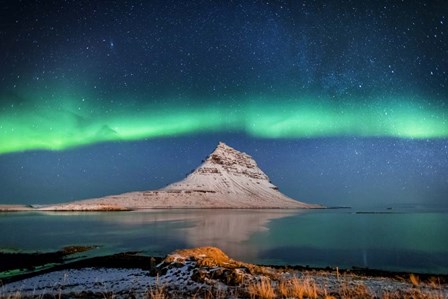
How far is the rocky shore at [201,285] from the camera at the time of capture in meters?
12.1

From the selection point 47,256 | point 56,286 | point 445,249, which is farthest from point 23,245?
point 445,249

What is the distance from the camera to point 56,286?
1605cm

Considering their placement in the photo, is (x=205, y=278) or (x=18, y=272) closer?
(x=205, y=278)

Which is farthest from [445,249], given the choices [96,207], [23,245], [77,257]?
[96,207]

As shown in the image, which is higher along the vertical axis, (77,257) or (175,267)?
(175,267)

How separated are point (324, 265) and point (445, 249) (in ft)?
56.0

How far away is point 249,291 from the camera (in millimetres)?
11961

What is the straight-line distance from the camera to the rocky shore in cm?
1209

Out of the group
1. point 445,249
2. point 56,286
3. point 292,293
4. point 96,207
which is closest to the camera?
point 292,293

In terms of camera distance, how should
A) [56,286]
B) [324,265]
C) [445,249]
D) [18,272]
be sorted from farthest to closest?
1. [445,249]
2. [324,265]
3. [18,272]
4. [56,286]

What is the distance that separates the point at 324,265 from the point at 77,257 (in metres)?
19.6

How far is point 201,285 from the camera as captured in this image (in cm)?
1350

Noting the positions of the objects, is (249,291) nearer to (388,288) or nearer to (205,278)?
(205,278)

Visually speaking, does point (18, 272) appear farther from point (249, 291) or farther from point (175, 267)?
point (249, 291)
